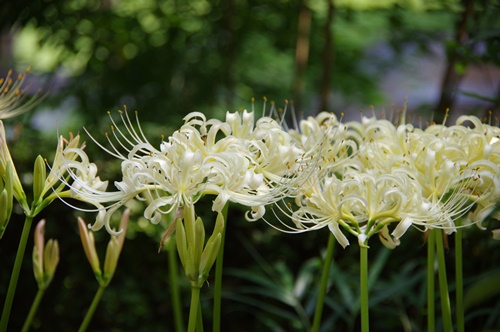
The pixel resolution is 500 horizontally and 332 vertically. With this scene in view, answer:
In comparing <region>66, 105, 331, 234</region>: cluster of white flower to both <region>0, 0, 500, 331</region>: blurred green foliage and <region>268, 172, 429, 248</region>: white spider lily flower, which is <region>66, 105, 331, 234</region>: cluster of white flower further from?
<region>0, 0, 500, 331</region>: blurred green foliage

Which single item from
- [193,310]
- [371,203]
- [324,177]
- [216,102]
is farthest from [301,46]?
[193,310]

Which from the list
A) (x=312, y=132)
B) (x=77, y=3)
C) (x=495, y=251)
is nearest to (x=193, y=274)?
(x=312, y=132)

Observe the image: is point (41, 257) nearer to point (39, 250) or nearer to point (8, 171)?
point (39, 250)

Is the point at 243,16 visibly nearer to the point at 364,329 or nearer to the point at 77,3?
the point at 77,3

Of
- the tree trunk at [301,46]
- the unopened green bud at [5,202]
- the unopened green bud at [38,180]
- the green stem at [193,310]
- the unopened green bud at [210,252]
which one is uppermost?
the tree trunk at [301,46]

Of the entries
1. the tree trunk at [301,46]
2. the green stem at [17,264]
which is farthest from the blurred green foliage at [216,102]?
the green stem at [17,264]

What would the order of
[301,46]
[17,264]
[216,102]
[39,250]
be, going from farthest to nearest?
[216,102]
[301,46]
[39,250]
[17,264]

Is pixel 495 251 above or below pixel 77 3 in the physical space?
below

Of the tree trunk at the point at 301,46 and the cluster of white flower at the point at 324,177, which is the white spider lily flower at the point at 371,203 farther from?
the tree trunk at the point at 301,46

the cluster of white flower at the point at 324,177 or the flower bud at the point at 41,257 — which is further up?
the cluster of white flower at the point at 324,177

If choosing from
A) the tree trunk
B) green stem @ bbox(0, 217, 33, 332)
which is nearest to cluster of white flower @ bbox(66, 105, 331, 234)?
green stem @ bbox(0, 217, 33, 332)

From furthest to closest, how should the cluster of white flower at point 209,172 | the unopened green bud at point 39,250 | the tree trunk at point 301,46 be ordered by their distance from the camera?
Answer: the tree trunk at point 301,46 → the unopened green bud at point 39,250 → the cluster of white flower at point 209,172

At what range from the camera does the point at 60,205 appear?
7.18 ft

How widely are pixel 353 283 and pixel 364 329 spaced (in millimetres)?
934
